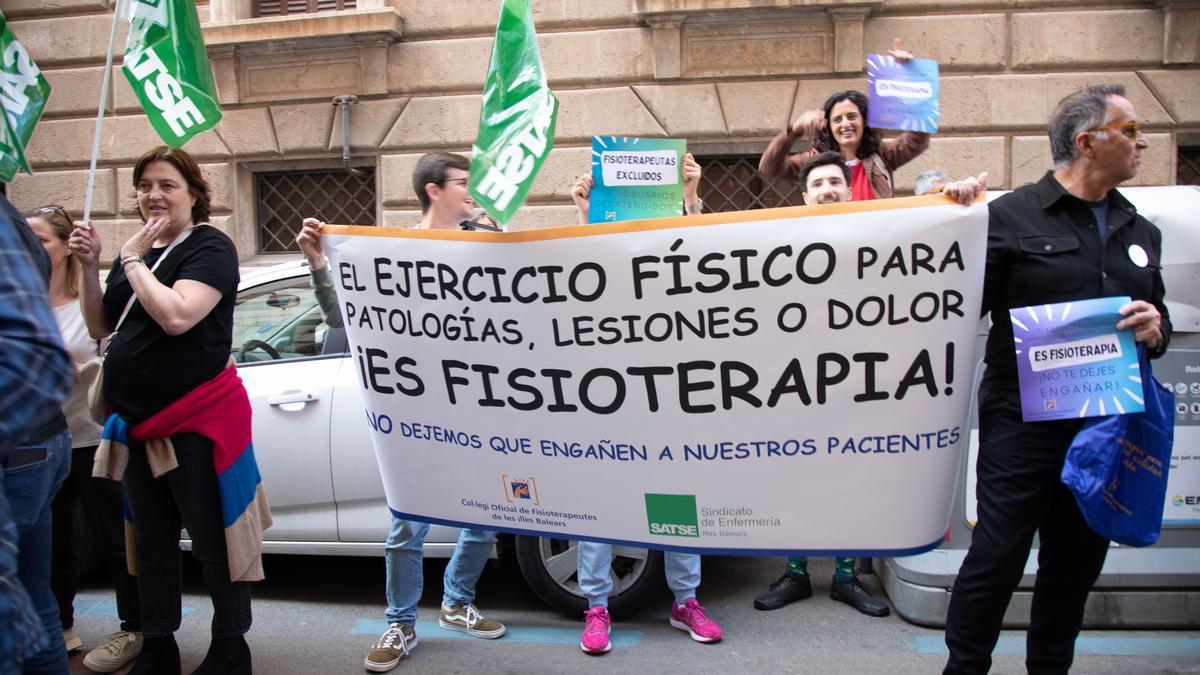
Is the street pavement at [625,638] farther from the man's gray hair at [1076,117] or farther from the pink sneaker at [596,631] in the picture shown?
the man's gray hair at [1076,117]

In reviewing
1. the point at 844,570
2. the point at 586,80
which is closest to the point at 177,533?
the point at 844,570

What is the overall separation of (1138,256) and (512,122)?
1.77 meters

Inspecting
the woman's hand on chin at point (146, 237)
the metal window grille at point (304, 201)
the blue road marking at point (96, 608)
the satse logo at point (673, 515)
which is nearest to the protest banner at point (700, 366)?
the satse logo at point (673, 515)

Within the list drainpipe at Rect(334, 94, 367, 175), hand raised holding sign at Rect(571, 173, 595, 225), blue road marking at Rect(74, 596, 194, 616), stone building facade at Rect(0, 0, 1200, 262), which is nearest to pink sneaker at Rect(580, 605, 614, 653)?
hand raised holding sign at Rect(571, 173, 595, 225)

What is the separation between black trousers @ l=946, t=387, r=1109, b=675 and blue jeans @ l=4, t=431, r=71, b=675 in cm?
249

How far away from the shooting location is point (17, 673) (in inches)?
58.7

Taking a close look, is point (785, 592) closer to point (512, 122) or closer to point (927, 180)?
point (927, 180)

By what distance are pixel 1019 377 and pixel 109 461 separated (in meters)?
2.82

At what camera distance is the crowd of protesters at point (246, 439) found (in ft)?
8.80

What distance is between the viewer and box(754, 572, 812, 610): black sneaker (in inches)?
166

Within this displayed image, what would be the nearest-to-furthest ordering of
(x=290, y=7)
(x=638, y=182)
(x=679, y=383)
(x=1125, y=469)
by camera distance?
1. (x=1125, y=469)
2. (x=679, y=383)
3. (x=638, y=182)
4. (x=290, y=7)

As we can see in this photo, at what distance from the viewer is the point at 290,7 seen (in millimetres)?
9594

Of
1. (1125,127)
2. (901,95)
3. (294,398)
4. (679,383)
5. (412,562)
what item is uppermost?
(901,95)

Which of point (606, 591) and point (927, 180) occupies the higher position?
point (927, 180)
